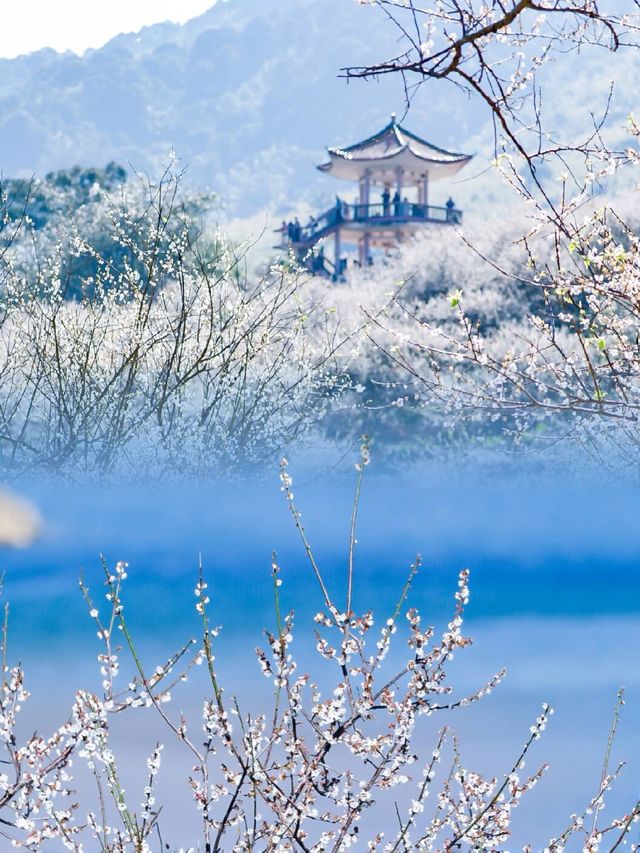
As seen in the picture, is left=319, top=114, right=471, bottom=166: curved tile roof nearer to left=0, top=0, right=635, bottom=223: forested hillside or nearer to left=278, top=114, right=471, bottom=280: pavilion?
left=278, top=114, right=471, bottom=280: pavilion

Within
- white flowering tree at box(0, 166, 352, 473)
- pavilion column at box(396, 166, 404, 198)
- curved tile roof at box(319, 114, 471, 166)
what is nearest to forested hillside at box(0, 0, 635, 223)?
pavilion column at box(396, 166, 404, 198)

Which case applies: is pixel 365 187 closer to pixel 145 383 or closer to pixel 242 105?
pixel 145 383

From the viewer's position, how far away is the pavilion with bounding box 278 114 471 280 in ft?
45.4

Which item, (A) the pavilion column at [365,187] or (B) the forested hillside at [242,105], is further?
(B) the forested hillside at [242,105]

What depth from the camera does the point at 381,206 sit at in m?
14.2

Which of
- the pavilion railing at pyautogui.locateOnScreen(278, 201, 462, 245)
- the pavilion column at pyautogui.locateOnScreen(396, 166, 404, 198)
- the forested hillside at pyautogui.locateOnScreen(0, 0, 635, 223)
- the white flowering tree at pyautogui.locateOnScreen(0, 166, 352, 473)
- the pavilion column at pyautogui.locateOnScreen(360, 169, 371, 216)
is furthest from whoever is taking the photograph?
the forested hillside at pyautogui.locateOnScreen(0, 0, 635, 223)

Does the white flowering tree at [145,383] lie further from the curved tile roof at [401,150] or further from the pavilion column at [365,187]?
the pavilion column at [365,187]

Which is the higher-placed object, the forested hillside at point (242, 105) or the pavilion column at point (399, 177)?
the forested hillside at point (242, 105)

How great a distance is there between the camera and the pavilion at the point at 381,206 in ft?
45.4

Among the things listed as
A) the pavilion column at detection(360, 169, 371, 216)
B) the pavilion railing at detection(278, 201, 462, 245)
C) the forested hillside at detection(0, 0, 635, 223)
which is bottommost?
the pavilion railing at detection(278, 201, 462, 245)

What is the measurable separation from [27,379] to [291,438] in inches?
51.7

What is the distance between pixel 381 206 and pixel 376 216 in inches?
8.0

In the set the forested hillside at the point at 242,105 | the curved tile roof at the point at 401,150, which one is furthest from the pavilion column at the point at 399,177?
the forested hillside at the point at 242,105

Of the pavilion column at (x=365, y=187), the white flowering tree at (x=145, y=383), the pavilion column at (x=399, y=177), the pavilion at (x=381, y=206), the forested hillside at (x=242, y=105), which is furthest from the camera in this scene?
the forested hillside at (x=242, y=105)
